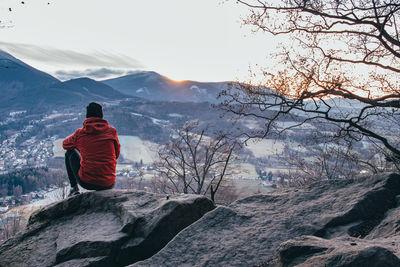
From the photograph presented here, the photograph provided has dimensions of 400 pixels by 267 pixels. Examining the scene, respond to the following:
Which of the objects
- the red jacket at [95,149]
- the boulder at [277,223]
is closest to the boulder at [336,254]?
the boulder at [277,223]

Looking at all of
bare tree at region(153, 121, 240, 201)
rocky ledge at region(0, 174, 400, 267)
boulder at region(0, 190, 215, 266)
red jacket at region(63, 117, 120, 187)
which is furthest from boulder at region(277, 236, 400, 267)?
bare tree at region(153, 121, 240, 201)

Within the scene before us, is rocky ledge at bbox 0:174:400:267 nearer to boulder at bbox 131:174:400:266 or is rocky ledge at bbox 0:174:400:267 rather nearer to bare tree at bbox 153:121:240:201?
boulder at bbox 131:174:400:266

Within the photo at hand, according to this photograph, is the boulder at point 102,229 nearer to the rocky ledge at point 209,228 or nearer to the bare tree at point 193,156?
the rocky ledge at point 209,228

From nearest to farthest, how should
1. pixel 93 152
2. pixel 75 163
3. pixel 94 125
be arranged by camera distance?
1. pixel 93 152
2. pixel 94 125
3. pixel 75 163

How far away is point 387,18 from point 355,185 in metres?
6.95

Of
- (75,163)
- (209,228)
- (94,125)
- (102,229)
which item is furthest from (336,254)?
(75,163)

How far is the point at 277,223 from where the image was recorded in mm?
5273

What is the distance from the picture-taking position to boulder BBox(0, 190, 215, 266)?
17.9ft

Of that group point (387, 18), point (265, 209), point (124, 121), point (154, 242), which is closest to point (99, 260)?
point (154, 242)

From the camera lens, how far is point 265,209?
5.97 m

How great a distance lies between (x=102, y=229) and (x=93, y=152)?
181 centimetres

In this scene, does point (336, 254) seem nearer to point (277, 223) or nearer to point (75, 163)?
point (277, 223)

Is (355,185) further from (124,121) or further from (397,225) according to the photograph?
(124,121)

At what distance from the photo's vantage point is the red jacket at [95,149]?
703 centimetres
